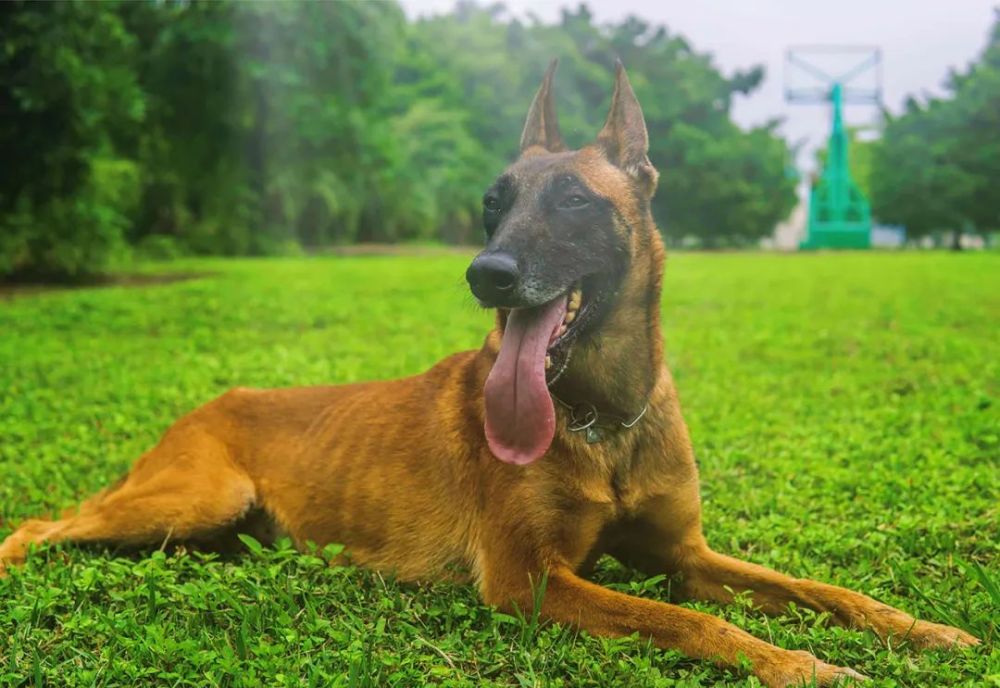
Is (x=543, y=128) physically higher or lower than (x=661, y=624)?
higher

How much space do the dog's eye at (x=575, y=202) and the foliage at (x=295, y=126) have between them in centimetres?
102

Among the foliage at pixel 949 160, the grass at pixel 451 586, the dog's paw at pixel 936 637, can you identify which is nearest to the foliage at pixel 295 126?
the grass at pixel 451 586

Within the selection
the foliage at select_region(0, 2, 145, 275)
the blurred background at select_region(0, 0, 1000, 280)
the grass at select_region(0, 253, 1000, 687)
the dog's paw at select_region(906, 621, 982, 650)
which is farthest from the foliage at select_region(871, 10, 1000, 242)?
the dog's paw at select_region(906, 621, 982, 650)

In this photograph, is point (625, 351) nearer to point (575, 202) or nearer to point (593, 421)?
point (593, 421)

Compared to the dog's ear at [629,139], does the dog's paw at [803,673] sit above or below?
below

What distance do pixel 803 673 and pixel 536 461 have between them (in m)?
1.17

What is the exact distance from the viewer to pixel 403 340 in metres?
10.4

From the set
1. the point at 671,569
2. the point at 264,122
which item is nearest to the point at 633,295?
the point at 671,569

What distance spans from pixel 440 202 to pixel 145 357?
26.6 meters

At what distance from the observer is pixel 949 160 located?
112 ft

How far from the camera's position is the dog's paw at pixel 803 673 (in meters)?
2.90

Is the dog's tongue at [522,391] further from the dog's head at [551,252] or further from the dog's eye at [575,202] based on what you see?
the dog's eye at [575,202]

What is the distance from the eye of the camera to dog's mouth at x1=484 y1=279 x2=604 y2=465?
340cm

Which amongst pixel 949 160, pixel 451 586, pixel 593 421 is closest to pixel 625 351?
pixel 593 421
